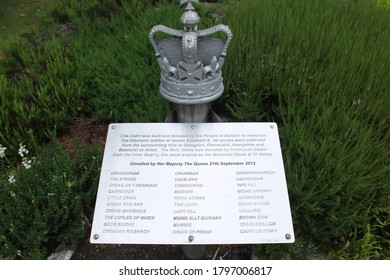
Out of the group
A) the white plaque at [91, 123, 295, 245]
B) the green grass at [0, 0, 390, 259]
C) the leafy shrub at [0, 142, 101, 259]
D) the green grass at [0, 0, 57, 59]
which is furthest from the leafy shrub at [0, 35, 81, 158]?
the green grass at [0, 0, 57, 59]

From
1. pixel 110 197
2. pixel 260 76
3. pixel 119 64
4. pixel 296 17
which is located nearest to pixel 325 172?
pixel 260 76

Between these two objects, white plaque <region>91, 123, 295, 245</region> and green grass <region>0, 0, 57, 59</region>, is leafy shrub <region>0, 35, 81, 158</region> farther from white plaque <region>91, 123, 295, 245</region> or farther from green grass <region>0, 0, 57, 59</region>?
green grass <region>0, 0, 57, 59</region>

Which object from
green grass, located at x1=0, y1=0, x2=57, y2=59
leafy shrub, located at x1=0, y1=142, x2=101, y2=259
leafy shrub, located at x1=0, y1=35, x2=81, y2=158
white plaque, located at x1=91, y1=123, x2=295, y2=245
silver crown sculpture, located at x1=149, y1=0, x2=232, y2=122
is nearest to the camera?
white plaque, located at x1=91, y1=123, x2=295, y2=245

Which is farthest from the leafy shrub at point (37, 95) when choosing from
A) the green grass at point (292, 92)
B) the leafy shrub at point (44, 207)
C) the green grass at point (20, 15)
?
the green grass at point (20, 15)

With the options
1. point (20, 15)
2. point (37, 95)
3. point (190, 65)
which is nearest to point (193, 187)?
point (190, 65)

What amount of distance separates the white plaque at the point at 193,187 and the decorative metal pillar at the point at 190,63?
0.14 meters

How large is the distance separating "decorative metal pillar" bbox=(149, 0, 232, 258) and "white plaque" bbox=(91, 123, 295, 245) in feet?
0.45

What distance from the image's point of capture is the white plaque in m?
1.22

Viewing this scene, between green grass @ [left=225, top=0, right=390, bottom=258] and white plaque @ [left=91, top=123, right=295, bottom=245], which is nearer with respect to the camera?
white plaque @ [left=91, top=123, right=295, bottom=245]

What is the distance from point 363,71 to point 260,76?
64cm

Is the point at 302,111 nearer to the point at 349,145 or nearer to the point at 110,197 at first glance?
the point at 349,145

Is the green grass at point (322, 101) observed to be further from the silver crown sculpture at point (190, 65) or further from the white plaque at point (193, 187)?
the silver crown sculpture at point (190, 65)

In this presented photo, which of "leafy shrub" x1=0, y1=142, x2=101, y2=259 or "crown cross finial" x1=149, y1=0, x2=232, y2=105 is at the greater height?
"crown cross finial" x1=149, y1=0, x2=232, y2=105

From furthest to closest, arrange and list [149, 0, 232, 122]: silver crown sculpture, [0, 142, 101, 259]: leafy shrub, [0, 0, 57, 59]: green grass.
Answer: [0, 0, 57, 59]: green grass → [0, 142, 101, 259]: leafy shrub → [149, 0, 232, 122]: silver crown sculpture
